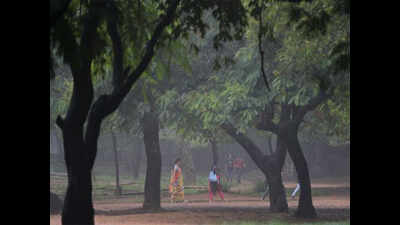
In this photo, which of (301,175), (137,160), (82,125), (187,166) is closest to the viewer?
(82,125)

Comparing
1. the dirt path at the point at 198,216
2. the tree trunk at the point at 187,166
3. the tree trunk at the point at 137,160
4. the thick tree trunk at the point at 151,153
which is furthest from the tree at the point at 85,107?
the tree trunk at the point at 137,160

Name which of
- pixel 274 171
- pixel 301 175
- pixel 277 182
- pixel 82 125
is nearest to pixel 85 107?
pixel 82 125

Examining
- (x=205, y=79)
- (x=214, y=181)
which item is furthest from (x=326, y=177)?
(x=205, y=79)

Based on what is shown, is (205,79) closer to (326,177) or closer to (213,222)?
(213,222)

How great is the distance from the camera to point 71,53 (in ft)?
24.3

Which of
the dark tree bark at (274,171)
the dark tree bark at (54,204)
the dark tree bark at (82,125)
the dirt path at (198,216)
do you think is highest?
the dark tree bark at (82,125)

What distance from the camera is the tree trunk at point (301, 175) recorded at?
800 inches

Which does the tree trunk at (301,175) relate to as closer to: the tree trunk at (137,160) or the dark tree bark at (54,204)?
the dark tree bark at (54,204)

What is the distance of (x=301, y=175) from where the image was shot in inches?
813

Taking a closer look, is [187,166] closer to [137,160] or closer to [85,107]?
[137,160]

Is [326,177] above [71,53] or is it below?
below

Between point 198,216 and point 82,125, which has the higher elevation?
point 82,125
